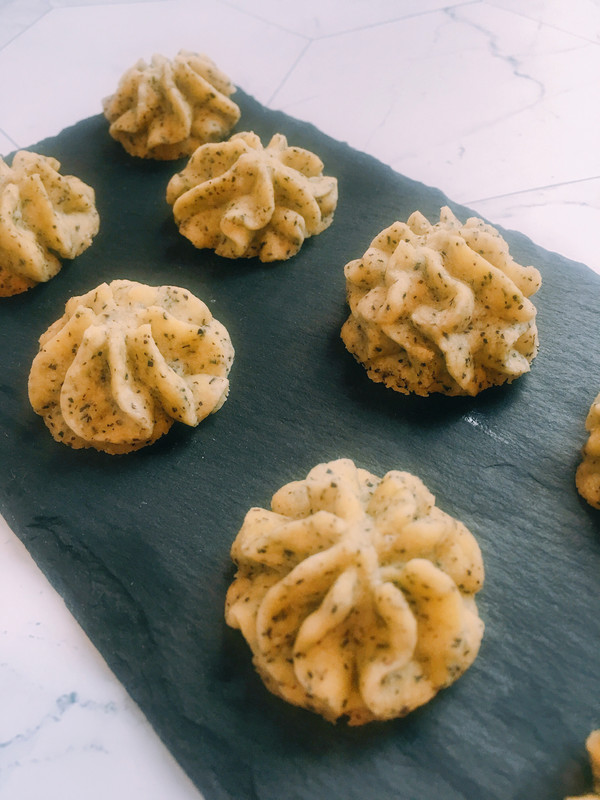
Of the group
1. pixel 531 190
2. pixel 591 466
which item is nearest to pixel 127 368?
pixel 591 466

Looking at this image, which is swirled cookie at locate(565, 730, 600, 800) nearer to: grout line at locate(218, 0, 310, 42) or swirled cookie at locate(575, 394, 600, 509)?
swirled cookie at locate(575, 394, 600, 509)

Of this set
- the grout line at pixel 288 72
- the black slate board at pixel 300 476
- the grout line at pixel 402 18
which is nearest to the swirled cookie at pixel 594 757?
the black slate board at pixel 300 476

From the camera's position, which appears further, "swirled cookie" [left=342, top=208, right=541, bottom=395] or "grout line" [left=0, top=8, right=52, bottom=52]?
"grout line" [left=0, top=8, right=52, bottom=52]

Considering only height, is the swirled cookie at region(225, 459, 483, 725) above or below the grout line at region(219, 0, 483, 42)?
below

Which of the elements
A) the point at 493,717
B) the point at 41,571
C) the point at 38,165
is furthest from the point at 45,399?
the point at 493,717

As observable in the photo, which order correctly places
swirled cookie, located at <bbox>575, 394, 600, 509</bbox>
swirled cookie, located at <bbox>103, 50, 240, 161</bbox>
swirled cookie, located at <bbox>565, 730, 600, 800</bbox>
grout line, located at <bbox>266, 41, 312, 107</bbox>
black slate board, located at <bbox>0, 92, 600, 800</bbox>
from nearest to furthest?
swirled cookie, located at <bbox>565, 730, 600, 800</bbox>, black slate board, located at <bbox>0, 92, 600, 800</bbox>, swirled cookie, located at <bbox>575, 394, 600, 509</bbox>, swirled cookie, located at <bbox>103, 50, 240, 161</bbox>, grout line, located at <bbox>266, 41, 312, 107</bbox>

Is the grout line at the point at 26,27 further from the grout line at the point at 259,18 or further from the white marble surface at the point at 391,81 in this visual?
the grout line at the point at 259,18

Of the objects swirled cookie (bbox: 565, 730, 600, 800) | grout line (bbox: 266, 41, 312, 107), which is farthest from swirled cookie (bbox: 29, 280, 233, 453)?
grout line (bbox: 266, 41, 312, 107)

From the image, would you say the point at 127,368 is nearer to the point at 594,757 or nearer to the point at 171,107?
the point at 171,107
